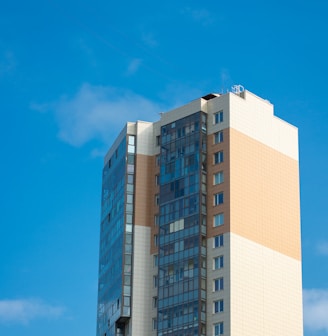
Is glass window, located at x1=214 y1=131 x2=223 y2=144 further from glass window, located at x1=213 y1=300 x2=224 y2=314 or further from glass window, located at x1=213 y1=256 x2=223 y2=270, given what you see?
glass window, located at x1=213 y1=300 x2=224 y2=314

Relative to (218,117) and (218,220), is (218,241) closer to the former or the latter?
(218,220)

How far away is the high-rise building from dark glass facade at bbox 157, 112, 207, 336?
0.12m

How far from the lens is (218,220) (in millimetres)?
131250

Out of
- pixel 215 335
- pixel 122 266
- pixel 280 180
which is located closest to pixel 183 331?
pixel 215 335

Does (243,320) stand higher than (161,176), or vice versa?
(161,176)

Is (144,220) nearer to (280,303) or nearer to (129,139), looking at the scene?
(129,139)

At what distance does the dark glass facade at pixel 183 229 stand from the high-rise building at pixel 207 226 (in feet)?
0.40

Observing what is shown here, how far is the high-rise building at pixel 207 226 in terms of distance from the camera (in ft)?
423

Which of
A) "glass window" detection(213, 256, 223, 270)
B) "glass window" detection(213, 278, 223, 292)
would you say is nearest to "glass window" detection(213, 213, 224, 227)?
"glass window" detection(213, 256, 223, 270)

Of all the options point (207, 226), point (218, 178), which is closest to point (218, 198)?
point (218, 178)

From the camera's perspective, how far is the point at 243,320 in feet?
415

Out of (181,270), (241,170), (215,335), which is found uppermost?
(241,170)

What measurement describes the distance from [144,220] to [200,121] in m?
14.1

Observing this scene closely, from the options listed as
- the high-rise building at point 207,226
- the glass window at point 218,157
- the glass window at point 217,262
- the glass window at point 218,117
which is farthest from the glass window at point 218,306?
the glass window at point 218,117
